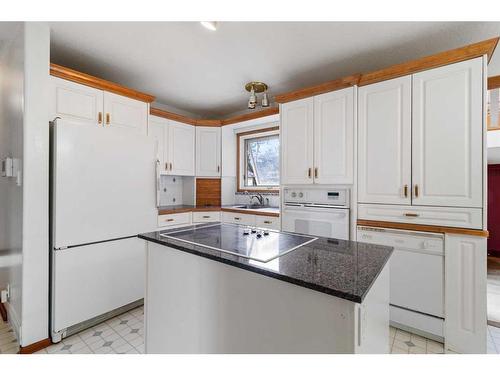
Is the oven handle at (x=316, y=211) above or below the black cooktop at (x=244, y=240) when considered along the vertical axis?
above

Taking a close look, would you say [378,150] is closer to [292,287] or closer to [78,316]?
[292,287]

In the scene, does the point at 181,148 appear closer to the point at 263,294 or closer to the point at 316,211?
the point at 316,211

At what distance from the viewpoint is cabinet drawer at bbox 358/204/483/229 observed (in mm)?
1729

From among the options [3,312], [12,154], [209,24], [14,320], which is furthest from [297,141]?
[3,312]

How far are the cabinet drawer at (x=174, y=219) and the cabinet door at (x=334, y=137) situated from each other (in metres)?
1.70

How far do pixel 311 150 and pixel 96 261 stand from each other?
2.18 metres

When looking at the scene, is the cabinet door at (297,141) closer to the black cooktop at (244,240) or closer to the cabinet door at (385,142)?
the cabinet door at (385,142)

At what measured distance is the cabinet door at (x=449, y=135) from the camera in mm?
1710

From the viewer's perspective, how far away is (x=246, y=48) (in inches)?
82.8

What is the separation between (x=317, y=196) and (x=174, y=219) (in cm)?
172

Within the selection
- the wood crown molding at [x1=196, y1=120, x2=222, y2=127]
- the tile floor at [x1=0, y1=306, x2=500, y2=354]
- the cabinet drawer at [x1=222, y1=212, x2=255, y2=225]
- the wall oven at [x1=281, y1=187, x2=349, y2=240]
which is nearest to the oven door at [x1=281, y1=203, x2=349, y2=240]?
the wall oven at [x1=281, y1=187, x2=349, y2=240]

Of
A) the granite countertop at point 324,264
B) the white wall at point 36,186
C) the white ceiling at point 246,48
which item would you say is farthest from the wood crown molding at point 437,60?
the white wall at point 36,186

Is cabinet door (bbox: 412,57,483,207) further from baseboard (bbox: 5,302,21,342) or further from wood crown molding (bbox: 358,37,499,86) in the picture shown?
baseboard (bbox: 5,302,21,342)
